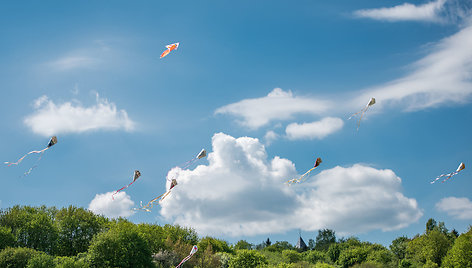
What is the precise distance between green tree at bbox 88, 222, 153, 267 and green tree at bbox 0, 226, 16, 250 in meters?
11.2

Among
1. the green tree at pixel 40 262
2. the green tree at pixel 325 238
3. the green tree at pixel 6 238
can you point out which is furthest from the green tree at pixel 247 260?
the green tree at pixel 325 238

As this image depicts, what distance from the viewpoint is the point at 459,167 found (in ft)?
125

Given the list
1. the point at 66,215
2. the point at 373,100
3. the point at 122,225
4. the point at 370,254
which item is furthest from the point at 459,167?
the point at 370,254

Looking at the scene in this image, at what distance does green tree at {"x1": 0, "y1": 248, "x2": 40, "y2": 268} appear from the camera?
52781mm

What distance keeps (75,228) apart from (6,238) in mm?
12982

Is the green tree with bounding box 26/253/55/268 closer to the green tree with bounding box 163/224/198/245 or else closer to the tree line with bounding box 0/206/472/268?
the tree line with bounding box 0/206/472/268

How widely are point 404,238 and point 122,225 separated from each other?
81473mm

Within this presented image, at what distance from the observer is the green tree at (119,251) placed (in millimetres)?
57156

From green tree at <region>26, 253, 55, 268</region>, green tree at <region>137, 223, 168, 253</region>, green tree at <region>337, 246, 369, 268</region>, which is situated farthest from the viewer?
green tree at <region>337, 246, 369, 268</region>

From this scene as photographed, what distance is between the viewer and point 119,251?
58.7m

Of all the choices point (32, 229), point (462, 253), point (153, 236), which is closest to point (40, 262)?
point (32, 229)

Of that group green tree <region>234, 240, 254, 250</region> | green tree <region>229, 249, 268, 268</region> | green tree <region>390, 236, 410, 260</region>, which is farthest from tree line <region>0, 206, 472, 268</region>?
green tree <region>234, 240, 254, 250</region>

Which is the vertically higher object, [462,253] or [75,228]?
[75,228]

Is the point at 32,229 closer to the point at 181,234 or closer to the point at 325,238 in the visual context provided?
the point at 181,234
